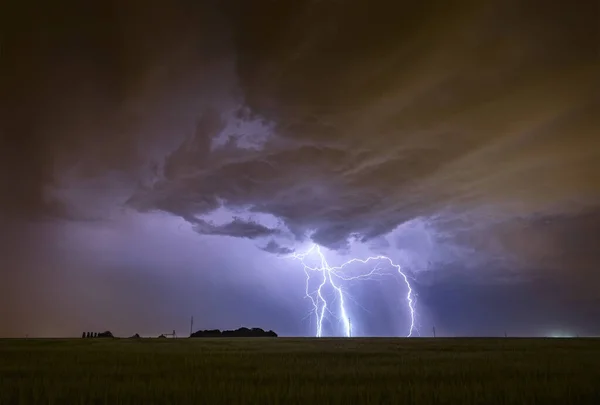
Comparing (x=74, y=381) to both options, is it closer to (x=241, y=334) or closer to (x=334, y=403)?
(x=334, y=403)

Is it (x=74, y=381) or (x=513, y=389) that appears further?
(x=74, y=381)

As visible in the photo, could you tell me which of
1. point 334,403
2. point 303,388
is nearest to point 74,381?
point 303,388

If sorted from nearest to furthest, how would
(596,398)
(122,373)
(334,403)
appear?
(334,403) < (596,398) < (122,373)

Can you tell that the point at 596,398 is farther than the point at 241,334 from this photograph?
No

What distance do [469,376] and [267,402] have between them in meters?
8.24

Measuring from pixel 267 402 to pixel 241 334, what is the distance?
160158 millimetres

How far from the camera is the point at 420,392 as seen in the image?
36.3ft

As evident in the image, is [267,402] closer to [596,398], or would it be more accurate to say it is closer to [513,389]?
[513,389]

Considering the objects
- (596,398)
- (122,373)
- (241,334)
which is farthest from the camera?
(241,334)

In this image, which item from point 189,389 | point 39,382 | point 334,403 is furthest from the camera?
point 39,382

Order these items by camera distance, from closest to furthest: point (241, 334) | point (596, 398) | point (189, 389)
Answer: point (596, 398)
point (189, 389)
point (241, 334)

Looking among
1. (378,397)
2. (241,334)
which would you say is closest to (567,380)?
(378,397)

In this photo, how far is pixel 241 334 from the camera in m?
163

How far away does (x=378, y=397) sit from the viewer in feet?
34.1
